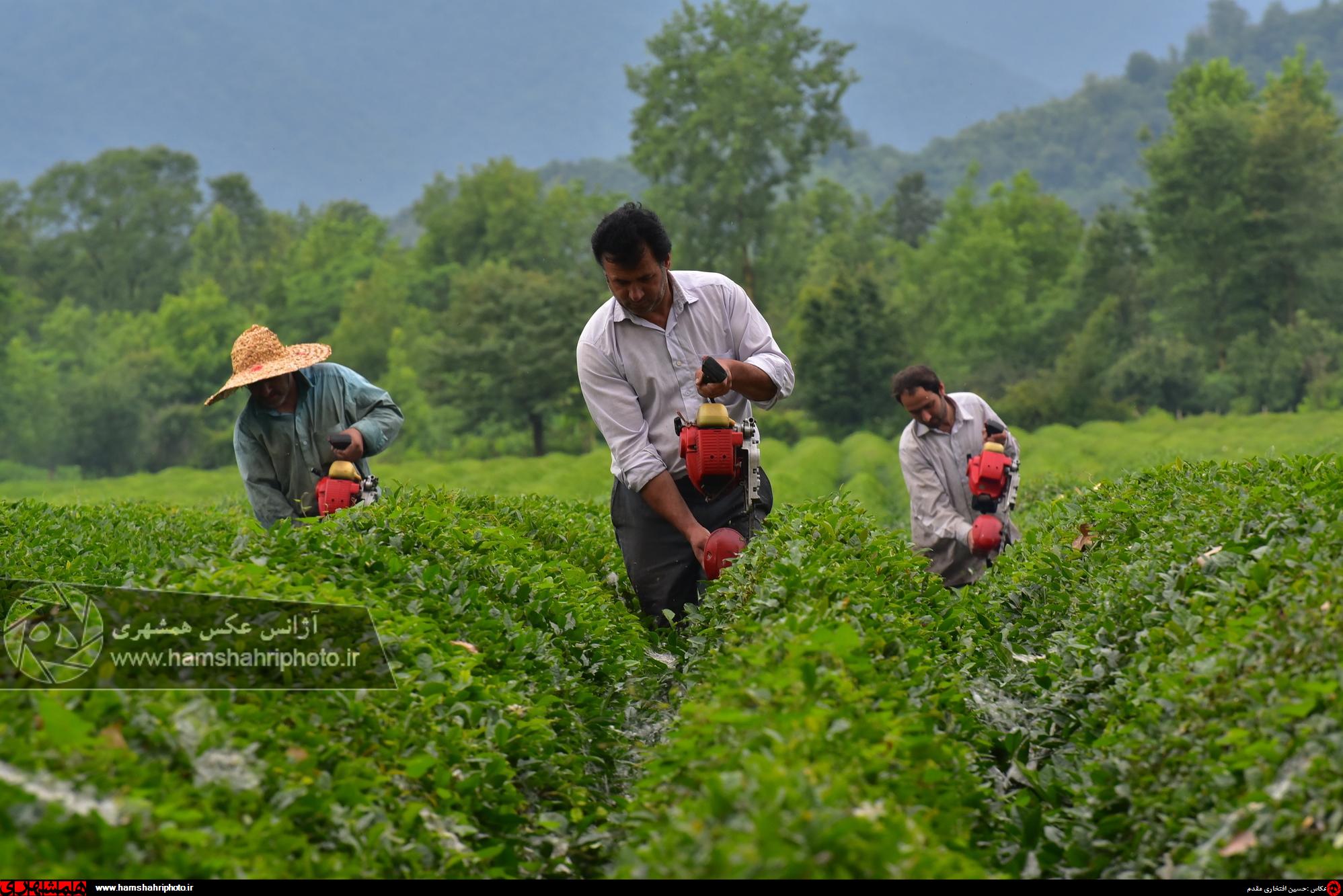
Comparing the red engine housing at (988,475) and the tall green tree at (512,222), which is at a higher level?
the tall green tree at (512,222)

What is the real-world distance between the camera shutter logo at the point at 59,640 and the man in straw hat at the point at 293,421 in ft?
7.96

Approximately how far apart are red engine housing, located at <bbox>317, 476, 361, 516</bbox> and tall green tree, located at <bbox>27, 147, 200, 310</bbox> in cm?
9038

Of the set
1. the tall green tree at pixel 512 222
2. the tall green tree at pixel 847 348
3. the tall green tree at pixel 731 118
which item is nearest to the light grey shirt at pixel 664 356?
the tall green tree at pixel 847 348

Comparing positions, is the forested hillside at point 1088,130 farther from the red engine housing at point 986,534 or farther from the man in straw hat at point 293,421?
the man in straw hat at point 293,421

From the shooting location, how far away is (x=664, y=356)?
6.50 metres

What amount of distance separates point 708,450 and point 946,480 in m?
3.09

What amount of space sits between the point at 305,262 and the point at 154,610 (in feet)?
263

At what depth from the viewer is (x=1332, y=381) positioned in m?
49.2

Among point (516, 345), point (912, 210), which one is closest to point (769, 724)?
point (516, 345)

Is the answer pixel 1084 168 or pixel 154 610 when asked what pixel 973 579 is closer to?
pixel 154 610

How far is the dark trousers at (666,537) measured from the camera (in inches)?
265

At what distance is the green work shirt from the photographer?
294 inches

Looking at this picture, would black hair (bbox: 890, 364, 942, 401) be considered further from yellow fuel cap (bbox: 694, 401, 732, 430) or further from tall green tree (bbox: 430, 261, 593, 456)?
tall green tree (bbox: 430, 261, 593, 456)

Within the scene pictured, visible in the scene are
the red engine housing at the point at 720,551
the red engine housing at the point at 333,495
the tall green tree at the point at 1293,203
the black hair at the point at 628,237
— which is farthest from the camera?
the tall green tree at the point at 1293,203
